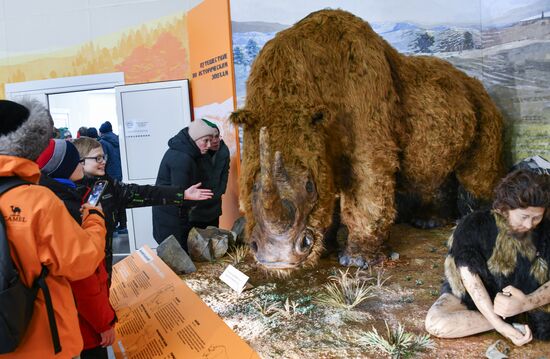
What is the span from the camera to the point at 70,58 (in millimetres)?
6777

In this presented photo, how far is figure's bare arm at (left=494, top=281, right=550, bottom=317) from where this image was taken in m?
1.84

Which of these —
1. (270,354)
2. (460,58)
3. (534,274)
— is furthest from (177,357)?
(460,58)

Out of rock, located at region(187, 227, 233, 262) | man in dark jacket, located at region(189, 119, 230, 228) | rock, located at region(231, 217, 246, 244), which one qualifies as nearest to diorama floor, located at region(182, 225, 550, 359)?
rock, located at region(187, 227, 233, 262)

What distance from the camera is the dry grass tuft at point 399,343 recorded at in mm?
1967

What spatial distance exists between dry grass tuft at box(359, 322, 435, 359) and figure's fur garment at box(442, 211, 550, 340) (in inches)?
15.7

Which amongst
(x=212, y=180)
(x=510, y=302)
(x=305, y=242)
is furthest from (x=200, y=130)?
(x=510, y=302)

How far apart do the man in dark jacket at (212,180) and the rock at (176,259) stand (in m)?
0.94

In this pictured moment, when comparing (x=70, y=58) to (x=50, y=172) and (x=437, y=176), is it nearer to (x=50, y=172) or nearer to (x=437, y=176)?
(x=50, y=172)

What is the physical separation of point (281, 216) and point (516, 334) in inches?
49.6

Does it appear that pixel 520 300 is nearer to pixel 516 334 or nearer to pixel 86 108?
pixel 516 334

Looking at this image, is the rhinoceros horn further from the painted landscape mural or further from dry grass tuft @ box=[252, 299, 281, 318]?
the painted landscape mural

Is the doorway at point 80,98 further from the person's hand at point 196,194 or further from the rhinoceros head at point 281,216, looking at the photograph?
the rhinoceros head at point 281,216

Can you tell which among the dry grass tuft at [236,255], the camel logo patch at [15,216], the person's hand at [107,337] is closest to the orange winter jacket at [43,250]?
the camel logo patch at [15,216]

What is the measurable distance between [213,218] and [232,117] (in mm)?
2171
